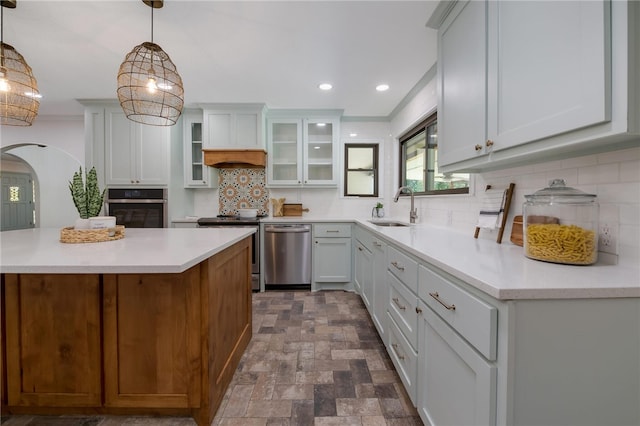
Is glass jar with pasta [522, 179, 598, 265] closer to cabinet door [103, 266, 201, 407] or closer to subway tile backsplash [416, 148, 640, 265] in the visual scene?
subway tile backsplash [416, 148, 640, 265]

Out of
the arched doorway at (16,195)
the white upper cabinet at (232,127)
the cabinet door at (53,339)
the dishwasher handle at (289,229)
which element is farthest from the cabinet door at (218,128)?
the arched doorway at (16,195)

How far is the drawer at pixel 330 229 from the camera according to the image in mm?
3469

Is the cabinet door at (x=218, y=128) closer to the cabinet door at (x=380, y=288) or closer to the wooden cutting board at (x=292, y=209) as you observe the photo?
the wooden cutting board at (x=292, y=209)

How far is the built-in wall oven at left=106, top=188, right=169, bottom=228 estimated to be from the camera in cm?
354

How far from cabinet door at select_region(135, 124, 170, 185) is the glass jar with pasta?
3818 millimetres

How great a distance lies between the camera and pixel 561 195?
1.12 metres

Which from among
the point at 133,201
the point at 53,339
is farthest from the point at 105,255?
the point at 133,201

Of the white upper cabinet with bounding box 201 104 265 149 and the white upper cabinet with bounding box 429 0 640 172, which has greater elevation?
the white upper cabinet with bounding box 201 104 265 149

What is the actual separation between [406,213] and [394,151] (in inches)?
Answer: 40.4

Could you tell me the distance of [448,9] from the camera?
5.72 feet

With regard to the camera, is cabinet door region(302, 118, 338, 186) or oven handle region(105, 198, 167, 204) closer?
oven handle region(105, 198, 167, 204)

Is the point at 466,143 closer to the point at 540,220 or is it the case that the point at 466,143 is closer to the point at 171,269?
the point at 540,220

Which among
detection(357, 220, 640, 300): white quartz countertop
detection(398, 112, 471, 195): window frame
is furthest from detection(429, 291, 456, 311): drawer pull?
detection(398, 112, 471, 195): window frame

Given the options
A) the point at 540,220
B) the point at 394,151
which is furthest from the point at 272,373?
the point at 394,151
